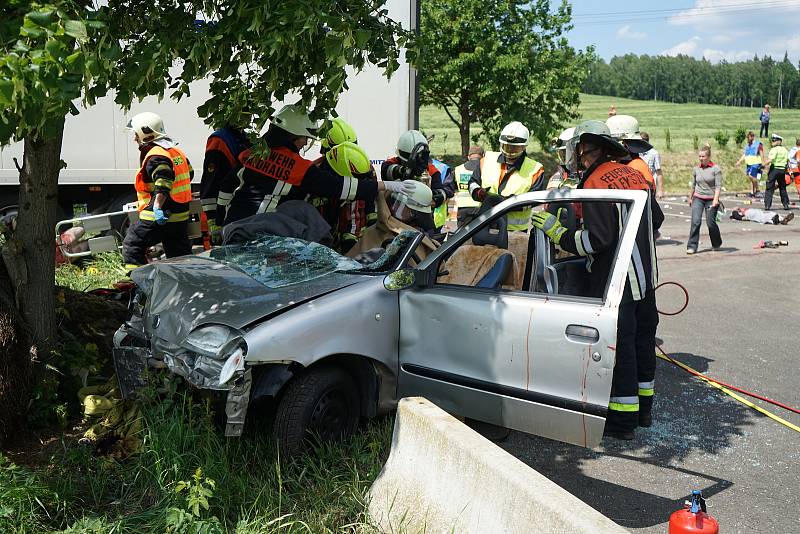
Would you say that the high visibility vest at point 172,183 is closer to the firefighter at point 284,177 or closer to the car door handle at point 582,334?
the firefighter at point 284,177

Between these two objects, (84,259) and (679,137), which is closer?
(84,259)

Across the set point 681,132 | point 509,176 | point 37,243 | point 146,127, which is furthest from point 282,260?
point 681,132

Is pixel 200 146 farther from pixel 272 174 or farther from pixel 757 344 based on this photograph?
pixel 757 344

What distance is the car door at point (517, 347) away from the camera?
3.87 meters

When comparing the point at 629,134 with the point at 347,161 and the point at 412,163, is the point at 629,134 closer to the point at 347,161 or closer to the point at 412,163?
the point at 412,163

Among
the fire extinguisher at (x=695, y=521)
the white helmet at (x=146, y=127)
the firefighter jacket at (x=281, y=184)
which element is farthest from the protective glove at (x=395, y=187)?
the fire extinguisher at (x=695, y=521)

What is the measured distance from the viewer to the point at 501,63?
2327 cm

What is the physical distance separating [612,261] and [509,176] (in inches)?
118

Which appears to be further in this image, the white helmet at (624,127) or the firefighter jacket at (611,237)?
the white helmet at (624,127)

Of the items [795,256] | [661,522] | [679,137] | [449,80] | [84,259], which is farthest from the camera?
[679,137]

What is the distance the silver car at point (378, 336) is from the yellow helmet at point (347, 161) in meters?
1.44

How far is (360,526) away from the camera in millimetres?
3557

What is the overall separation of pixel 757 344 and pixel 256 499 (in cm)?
540

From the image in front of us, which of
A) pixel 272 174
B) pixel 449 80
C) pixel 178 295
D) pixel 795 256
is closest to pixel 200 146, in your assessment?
pixel 272 174
